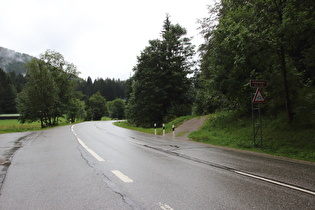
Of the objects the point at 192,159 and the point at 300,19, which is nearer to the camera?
the point at 192,159

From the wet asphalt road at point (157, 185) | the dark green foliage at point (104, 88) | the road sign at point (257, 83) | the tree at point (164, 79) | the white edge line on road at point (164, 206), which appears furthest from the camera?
the dark green foliage at point (104, 88)

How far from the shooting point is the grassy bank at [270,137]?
937 cm

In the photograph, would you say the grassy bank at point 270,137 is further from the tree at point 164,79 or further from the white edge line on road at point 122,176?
the tree at point 164,79

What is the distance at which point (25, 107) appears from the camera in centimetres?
3538

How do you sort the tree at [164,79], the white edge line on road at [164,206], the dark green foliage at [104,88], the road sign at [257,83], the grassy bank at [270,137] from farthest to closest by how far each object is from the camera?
the dark green foliage at [104,88]
the tree at [164,79]
the road sign at [257,83]
the grassy bank at [270,137]
the white edge line on road at [164,206]

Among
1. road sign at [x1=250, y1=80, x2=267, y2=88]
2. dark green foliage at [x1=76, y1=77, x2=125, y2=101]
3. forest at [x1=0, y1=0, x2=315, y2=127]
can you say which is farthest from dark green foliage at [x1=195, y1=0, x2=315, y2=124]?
dark green foliage at [x1=76, y1=77, x2=125, y2=101]

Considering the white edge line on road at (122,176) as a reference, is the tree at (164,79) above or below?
above

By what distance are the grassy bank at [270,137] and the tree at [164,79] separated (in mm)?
11267

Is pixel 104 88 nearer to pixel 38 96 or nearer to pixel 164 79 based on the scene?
pixel 38 96

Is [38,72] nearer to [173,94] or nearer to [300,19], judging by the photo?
[173,94]

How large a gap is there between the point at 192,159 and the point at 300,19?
763cm

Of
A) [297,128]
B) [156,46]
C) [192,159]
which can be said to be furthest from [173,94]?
[192,159]

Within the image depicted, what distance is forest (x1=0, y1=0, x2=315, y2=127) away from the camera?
32.7ft

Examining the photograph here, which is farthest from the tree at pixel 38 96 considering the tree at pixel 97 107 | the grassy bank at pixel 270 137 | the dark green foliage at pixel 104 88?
the dark green foliage at pixel 104 88
